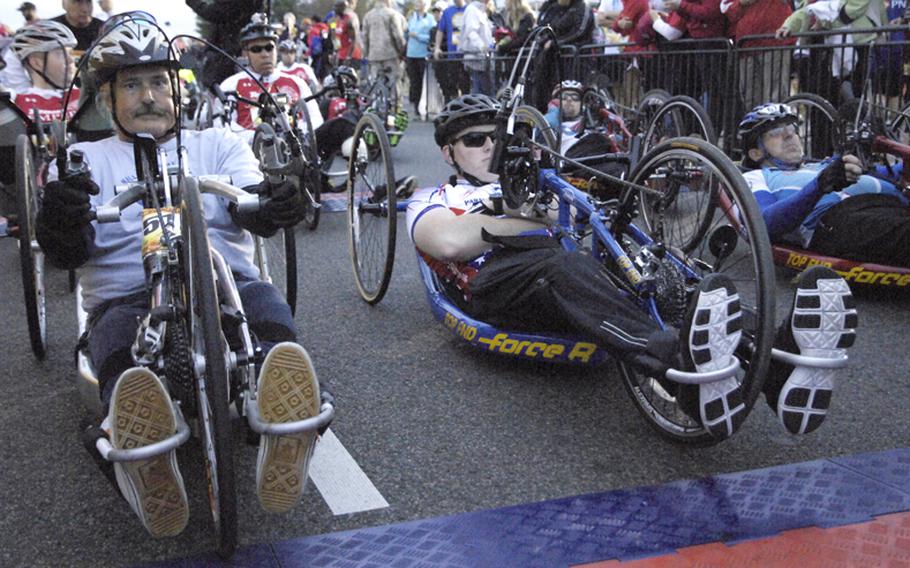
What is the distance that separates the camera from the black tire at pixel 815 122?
6741mm

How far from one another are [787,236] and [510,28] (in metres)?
7.85

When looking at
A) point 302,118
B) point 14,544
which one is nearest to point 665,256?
point 14,544

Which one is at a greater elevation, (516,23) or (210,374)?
(516,23)

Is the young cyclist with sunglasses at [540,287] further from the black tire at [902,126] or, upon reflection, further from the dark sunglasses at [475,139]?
the black tire at [902,126]

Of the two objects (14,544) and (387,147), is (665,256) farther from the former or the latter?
(14,544)

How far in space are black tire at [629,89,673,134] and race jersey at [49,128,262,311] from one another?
4.84 metres

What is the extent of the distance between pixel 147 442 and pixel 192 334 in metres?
0.27

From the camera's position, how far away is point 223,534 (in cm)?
239

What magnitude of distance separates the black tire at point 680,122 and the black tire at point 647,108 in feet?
2.60

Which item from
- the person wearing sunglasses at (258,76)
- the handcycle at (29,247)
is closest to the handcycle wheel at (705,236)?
the handcycle at (29,247)

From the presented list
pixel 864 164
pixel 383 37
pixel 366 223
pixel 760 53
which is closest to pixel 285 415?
pixel 366 223

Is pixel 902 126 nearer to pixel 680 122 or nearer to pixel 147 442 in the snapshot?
pixel 680 122

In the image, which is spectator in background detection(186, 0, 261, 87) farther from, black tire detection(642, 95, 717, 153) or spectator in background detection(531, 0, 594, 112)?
black tire detection(642, 95, 717, 153)

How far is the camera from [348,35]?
17.0m
